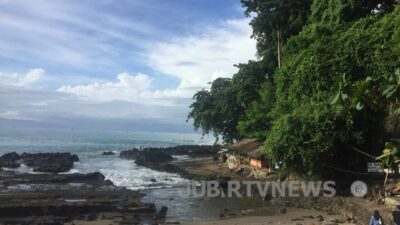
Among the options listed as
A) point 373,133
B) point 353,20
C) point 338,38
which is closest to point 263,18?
point 353,20

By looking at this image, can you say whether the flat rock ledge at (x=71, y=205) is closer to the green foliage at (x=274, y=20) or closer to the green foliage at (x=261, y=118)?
the green foliage at (x=261, y=118)

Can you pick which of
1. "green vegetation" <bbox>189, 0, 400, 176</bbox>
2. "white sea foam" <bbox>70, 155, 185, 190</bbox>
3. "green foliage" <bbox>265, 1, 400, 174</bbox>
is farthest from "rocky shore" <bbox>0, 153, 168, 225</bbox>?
"green vegetation" <bbox>189, 0, 400, 176</bbox>

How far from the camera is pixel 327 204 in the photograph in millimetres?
22656

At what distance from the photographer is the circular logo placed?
2170cm

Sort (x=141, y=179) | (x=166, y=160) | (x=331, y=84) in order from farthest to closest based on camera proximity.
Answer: (x=166, y=160) → (x=141, y=179) → (x=331, y=84)

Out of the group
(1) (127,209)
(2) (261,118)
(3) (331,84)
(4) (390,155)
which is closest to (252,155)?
(2) (261,118)

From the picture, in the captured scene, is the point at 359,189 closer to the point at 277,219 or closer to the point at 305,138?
the point at 305,138

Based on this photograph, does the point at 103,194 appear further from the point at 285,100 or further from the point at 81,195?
the point at 285,100

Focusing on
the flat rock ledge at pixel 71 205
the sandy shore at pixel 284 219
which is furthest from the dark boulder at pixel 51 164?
the sandy shore at pixel 284 219

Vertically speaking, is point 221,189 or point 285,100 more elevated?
point 285,100

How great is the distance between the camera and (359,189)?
2233 centimetres

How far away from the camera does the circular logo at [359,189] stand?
71.2 feet

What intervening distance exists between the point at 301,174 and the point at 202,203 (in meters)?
6.17

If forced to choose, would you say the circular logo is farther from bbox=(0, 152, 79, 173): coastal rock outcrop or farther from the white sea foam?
bbox=(0, 152, 79, 173): coastal rock outcrop
